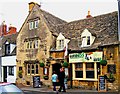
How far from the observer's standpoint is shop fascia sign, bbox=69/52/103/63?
19969mm

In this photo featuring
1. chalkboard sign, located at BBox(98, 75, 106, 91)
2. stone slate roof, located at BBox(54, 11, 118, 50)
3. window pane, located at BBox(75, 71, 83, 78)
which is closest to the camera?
chalkboard sign, located at BBox(98, 75, 106, 91)

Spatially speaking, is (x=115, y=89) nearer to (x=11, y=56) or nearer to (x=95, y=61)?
(x=95, y=61)

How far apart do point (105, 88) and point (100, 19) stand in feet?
24.7

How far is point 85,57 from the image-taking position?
2083 centimetres

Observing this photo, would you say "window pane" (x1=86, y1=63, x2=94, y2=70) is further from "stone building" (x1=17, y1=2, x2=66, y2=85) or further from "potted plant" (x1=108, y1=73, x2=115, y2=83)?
"stone building" (x1=17, y1=2, x2=66, y2=85)

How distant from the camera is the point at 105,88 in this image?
19.0 meters

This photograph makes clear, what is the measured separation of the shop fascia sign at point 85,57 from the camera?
19969mm

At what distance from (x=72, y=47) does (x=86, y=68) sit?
2605 millimetres

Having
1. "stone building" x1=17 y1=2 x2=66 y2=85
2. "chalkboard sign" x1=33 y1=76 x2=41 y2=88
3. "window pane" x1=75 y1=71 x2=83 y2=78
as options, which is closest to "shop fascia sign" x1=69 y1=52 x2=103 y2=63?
"window pane" x1=75 y1=71 x2=83 y2=78

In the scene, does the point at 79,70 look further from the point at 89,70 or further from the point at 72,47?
the point at 72,47

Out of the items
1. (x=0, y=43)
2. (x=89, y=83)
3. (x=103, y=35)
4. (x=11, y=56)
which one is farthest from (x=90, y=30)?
(x=0, y=43)

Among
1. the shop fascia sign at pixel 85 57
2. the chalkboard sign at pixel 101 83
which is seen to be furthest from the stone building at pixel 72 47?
the chalkboard sign at pixel 101 83

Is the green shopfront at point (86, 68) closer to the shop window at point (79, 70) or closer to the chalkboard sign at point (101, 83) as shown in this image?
the shop window at point (79, 70)

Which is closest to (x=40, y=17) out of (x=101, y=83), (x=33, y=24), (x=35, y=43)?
(x=33, y=24)
